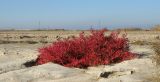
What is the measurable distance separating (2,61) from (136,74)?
5.99 metres

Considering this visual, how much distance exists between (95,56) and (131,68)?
160cm

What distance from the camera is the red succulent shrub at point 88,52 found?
15477 mm

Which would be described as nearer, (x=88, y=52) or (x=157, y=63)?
(x=157, y=63)

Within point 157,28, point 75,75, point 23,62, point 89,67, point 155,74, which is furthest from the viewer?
point 157,28

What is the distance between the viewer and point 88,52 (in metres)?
15.8

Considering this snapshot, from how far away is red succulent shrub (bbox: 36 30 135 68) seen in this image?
50.8 feet

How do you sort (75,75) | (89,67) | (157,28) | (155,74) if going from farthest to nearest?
(157,28), (89,67), (75,75), (155,74)

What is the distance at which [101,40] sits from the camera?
635 inches

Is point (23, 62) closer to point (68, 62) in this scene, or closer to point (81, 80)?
point (68, 62)

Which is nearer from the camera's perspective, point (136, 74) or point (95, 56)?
point (136, 74)

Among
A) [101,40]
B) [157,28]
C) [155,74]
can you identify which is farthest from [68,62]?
[157,28]

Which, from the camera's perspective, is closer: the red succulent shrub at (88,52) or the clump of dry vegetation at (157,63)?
the clump of dry vegetation at (157,63)

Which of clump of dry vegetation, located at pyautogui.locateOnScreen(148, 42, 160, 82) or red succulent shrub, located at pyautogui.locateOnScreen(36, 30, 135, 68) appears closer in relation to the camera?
clump of dry vegetation, located at pyautogui.locateOnScreen(148, 42, 160, 82)

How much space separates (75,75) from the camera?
13.6 meters
